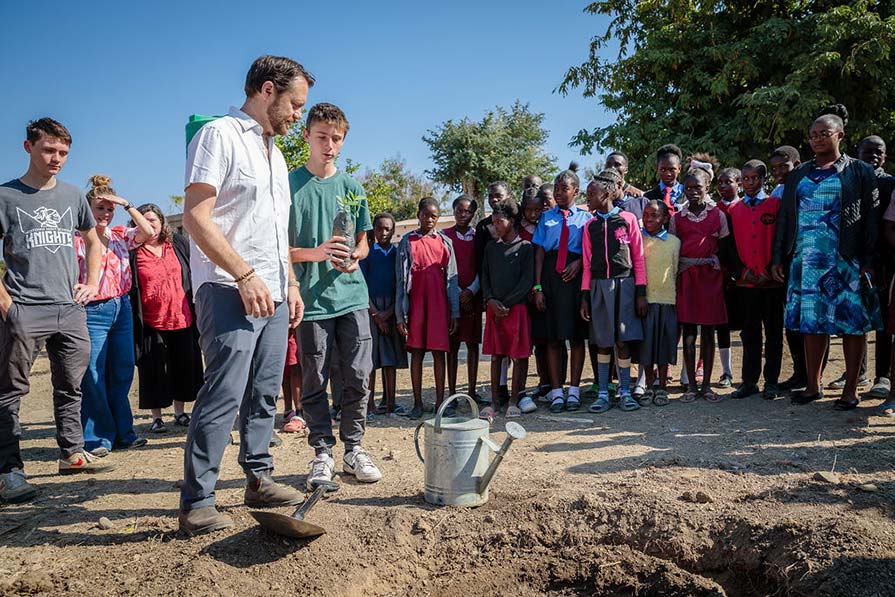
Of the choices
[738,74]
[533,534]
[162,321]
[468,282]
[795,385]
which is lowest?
[533,534]

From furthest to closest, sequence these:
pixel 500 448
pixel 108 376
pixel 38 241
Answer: pixel 108 376, pixel 38 241, pixel 500 448

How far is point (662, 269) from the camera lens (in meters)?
5.90

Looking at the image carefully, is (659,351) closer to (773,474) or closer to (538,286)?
(538,286)

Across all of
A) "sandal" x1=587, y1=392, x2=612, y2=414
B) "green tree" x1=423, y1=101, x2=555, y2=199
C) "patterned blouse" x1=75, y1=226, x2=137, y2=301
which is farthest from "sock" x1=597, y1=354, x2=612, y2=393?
"green tree" x1=423, y1=101, x2=555, y2=199

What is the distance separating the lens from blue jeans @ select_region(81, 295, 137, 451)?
486cm

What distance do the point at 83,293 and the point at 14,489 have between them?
128 cm

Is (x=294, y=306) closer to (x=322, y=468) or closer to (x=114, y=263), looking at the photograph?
(x=322, y=468)

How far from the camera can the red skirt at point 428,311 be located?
19.2 ft

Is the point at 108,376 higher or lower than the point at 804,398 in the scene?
higher

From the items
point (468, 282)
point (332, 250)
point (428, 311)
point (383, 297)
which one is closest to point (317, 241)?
point (332, 250)

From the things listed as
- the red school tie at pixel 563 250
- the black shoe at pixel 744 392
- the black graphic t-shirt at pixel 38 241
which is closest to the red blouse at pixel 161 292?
the black graphic t-shirt at pixel 38 241

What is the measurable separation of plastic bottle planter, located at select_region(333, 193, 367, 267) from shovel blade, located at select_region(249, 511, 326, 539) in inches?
56.6

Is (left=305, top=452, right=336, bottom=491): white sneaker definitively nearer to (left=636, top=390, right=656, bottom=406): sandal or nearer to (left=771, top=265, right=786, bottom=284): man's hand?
(left=636, top=390, right=656, bottom=406): sandal

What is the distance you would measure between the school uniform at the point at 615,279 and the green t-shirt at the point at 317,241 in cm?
267
